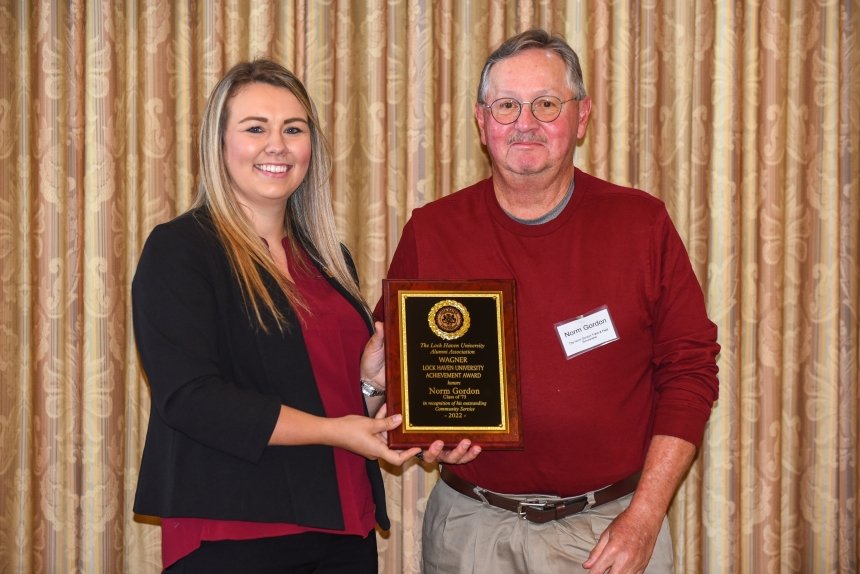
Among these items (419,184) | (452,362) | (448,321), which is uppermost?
(419,184)

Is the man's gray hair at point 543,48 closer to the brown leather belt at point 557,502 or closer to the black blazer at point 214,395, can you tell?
the black blazer at point 214,395

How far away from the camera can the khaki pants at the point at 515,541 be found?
233 centimetres

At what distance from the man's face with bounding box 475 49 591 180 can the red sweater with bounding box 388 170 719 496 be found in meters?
0.17

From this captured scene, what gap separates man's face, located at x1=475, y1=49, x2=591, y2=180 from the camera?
241cm

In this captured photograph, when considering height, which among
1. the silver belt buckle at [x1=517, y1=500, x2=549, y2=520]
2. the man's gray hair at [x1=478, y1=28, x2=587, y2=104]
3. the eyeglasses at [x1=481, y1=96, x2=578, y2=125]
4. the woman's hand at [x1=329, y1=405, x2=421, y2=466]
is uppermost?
the man's gray hair at [x1=478, y1=28, x2=587, y2=104]

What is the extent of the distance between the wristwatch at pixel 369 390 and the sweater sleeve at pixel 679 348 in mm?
809

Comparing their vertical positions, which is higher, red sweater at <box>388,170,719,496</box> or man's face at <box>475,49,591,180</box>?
man's face at <box>475,49,591,180</box>

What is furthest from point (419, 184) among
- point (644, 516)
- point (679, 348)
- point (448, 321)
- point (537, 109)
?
point (644, 516)

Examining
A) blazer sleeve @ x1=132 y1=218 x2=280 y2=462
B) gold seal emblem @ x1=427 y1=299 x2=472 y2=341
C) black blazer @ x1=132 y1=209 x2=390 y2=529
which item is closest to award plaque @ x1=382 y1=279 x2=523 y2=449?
gold seal emblem @ x1=427 y1=299 x2=472 y2=341

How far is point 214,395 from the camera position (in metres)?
2.04

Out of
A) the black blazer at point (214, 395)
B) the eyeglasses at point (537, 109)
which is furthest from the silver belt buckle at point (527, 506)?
the eyeglasses at point (537, 109)

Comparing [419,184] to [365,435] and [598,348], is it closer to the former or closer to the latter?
[598,348]

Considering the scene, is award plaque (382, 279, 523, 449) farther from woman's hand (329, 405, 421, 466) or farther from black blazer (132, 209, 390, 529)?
black blazer (132, 209, 390, 529)

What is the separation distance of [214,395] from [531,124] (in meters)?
1.16
